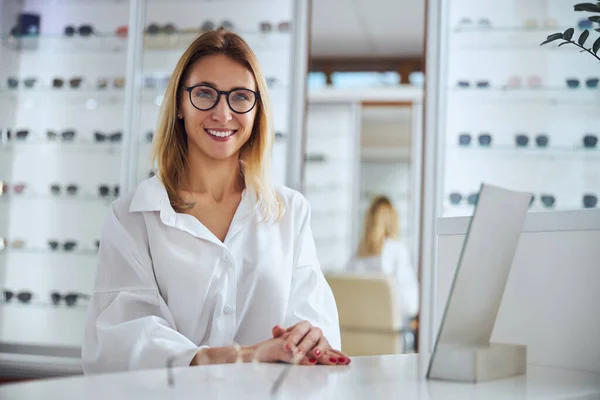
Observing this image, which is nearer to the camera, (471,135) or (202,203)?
(202,203)

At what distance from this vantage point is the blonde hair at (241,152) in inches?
68.8

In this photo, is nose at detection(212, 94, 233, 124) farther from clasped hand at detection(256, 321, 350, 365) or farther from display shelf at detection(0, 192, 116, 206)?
display shelf at detection(0, 192, 116, 206)

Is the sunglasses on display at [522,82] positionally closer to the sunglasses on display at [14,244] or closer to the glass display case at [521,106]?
the glass display case at [521,106]

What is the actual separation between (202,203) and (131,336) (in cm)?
43

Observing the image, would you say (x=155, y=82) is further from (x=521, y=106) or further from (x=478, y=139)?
(x=521, y=106)

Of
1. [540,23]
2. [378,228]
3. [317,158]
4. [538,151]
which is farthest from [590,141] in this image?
[317,158]

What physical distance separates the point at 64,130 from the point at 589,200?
3.45 metres

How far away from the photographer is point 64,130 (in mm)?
4629

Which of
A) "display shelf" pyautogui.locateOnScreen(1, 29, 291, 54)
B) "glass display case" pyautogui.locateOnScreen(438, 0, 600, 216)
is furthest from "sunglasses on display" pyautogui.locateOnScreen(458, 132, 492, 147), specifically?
"display shelf" pyautogui.locateOnScreen(1, 29, 291, 54)

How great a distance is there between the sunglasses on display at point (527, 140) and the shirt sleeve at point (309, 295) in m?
2.60

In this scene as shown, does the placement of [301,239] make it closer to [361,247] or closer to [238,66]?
[238,66]

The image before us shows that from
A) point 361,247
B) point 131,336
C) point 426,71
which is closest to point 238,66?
point 131,336

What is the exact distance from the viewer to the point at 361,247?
6555 millimetres

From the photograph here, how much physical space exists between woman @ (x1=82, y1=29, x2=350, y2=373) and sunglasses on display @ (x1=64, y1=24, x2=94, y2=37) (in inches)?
122
